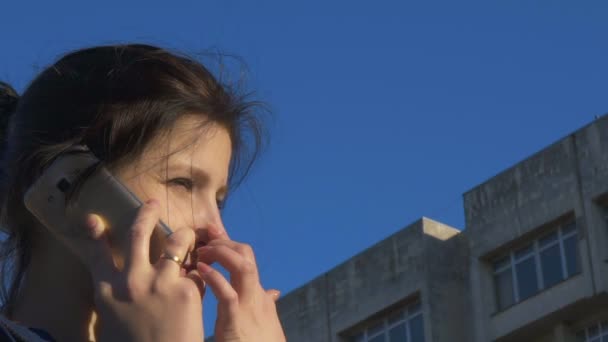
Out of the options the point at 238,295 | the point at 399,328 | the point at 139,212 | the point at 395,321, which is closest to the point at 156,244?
the point at 139,212

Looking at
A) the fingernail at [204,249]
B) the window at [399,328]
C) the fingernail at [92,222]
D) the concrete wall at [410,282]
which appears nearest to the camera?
the fingernail at [92,222]

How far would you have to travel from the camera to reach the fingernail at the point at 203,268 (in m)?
3.23

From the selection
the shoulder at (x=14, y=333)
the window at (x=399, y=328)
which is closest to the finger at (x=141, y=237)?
the shoulder at (x=14, y=333)

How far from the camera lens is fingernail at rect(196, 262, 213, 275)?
3.23 metres

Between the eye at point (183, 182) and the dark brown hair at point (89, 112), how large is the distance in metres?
0.10

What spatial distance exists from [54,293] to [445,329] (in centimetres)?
2524

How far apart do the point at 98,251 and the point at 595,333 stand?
23719 millimetres

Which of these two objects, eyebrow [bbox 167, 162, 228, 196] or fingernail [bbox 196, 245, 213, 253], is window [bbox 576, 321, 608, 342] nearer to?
eyebrow [bbox 167, 162, 228, 196]

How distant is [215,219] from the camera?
3.50 metres

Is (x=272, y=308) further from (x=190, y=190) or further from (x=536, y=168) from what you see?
(x=536, y=168)

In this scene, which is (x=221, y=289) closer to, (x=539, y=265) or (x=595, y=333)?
(x=595, y=333)

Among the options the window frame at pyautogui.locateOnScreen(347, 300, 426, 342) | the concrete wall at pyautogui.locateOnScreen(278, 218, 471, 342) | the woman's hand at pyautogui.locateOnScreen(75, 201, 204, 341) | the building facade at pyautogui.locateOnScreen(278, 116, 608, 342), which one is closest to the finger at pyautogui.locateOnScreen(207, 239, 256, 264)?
the woman's hand at pyautogui.locateOnScreen(75, 201, 204, 341)

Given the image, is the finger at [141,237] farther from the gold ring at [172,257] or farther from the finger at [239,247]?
the finger at [239,247]

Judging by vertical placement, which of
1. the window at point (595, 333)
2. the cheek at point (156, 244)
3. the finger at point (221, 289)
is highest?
the window at point (595, 333)
